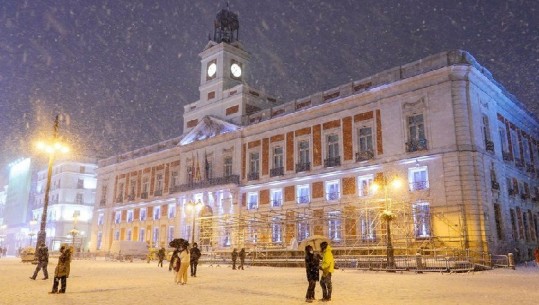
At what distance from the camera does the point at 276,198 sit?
36.5 meters

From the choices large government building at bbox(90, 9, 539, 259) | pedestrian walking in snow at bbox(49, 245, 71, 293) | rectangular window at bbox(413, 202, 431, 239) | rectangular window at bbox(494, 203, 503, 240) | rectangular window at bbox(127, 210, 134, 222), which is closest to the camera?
pedestrian walking in snow at bbox(49, 245, 71, 293)

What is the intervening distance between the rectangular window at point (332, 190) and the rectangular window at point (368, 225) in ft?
9.20

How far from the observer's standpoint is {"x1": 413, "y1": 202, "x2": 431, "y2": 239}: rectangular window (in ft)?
88.9

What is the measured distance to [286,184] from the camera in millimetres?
35938

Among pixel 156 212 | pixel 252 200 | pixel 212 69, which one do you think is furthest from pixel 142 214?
pixel 212 69

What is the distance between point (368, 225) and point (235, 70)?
920 inches

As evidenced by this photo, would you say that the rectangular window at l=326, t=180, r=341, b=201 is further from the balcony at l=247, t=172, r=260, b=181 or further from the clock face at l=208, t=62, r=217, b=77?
the clock face at l=208, t=62, r=217, b=77

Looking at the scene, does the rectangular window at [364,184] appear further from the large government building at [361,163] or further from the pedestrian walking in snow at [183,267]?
the pedestrian walking in snow at [183,267]

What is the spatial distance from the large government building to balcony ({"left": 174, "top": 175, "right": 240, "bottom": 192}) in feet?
0.46

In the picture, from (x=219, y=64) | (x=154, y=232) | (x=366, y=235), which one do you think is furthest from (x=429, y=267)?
(x=154, y=232)

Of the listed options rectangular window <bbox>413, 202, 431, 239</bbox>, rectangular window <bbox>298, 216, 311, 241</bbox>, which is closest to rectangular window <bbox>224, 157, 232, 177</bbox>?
rectangular window <bbox>298, 216, 311, 241</bbox>

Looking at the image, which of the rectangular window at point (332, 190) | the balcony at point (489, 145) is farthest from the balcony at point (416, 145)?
the rectangular window at point (332, 190)

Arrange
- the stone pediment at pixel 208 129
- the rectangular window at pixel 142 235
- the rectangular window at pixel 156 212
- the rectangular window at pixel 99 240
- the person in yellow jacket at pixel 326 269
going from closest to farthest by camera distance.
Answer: the person in yellow jacket at pixel 326 269 < the stone pediment at pixel 208 129 < the rectangular window at pixel 156 212 < the rectangular window at pixel 142 235 < the rectangular window at pixel 99 240

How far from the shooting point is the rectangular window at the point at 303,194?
34.2 meters
